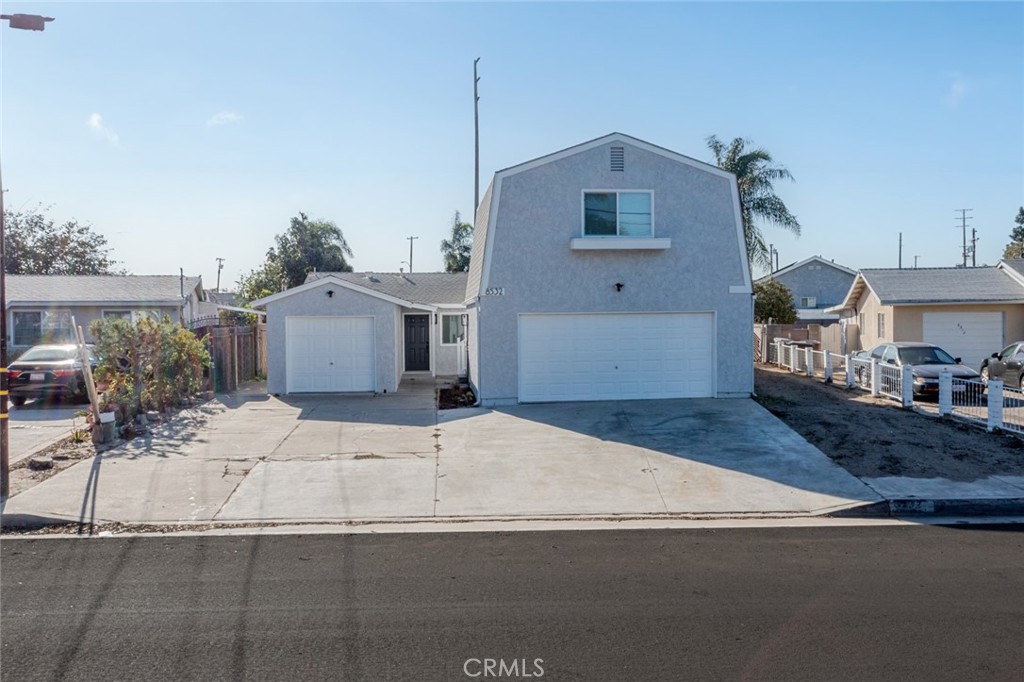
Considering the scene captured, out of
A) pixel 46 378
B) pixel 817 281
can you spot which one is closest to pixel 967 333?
pixel 817 281

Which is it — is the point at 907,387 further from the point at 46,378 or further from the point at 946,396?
the point at 46,378

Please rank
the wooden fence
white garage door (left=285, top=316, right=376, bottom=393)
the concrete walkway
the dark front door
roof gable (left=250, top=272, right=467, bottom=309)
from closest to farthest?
the concrete walkway, white garage door (left=285, top=316, right=376, bottom=393), the wooden fence, roof gable (left=250, top=272, right=467, bottom=309), the dark front door

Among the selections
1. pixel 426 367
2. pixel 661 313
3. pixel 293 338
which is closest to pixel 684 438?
pixel 661 313

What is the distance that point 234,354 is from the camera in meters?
21.6

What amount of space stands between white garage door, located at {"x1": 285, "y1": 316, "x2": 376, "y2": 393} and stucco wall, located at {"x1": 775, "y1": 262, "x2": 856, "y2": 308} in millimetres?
38246

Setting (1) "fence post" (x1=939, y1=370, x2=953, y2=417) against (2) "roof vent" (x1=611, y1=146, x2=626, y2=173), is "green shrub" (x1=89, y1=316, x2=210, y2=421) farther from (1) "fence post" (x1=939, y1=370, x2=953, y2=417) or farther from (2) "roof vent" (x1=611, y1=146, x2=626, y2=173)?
(1) "fence post" (x1=939, y1=370, x2=953, y2=417)

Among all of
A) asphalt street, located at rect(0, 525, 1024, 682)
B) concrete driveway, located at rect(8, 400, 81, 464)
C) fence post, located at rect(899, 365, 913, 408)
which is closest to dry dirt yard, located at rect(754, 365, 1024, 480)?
fence post, located at rect(899, 365, 913, 408)

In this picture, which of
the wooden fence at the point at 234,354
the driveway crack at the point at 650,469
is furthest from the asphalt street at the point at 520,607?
the wooden fence at the point at 234,354

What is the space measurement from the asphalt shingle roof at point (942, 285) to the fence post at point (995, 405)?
13569 millimetres

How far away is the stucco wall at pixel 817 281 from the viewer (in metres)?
51.9

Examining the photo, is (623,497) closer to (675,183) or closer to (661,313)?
(661,313)

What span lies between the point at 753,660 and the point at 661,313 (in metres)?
12.8

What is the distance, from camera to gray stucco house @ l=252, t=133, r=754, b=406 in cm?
1730

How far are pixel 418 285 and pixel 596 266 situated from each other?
11.8 m
